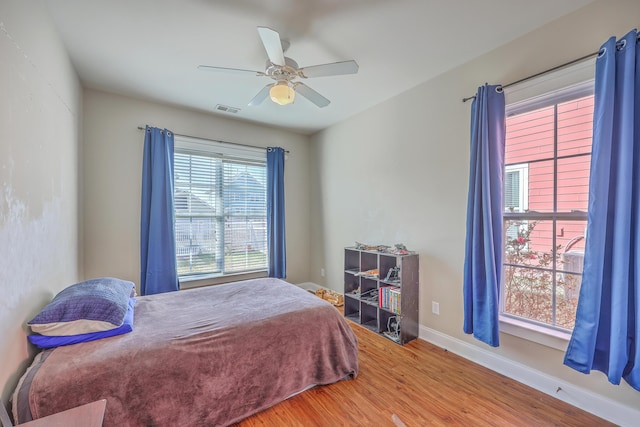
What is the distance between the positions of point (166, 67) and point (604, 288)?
12.4 ft

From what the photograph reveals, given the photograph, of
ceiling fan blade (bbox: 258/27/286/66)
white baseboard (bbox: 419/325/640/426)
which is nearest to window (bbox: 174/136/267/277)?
ceiling fan blade (bbox: 258/27/286/66)

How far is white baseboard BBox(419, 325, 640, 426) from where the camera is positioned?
64.2 inches

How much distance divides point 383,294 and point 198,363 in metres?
1.91

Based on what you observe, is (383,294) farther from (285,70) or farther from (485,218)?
(285,70)

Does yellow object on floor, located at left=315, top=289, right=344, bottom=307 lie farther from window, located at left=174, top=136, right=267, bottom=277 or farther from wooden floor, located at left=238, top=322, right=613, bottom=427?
wooden floor, located at left=238, top=322, right=613, bottom=427

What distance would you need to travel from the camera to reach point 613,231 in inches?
62.8

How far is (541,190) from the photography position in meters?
2.05

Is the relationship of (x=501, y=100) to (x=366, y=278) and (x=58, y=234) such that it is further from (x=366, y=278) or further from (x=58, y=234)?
(x=58, y=234)

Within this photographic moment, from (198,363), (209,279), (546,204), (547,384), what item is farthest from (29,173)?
(547,384)

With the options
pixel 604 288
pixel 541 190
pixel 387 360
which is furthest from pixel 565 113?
pixel 387 360

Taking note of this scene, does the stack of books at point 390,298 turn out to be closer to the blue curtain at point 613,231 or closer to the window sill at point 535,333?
the window sill at point 535,333

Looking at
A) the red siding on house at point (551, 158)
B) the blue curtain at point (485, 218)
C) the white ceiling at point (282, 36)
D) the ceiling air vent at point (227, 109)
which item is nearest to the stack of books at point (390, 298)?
the blue curtain at point (485, 218)

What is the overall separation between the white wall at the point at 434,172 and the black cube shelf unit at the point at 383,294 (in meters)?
0.17

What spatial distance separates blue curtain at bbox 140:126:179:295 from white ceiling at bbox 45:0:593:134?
0.66 m
